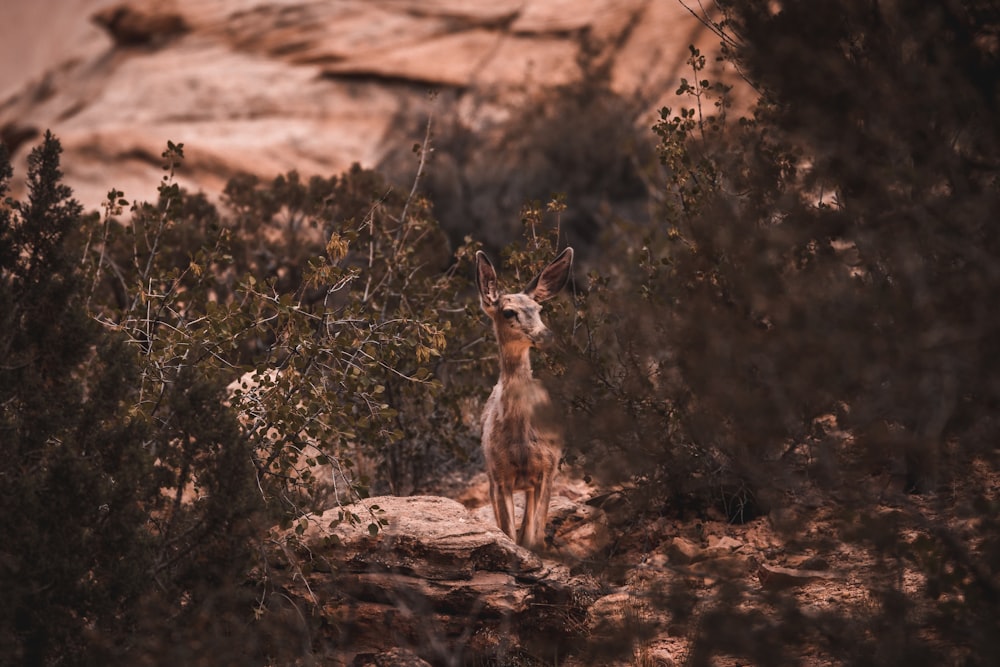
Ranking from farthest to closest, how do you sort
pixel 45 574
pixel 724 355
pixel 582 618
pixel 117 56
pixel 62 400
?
pixel 117 56 → pixel 582 618 → pixel 62 400 → pixel 45 574 → pixel 724 355

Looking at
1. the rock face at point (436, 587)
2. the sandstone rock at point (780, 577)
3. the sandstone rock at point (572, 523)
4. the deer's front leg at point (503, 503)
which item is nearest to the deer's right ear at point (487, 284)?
the deer's front leg at point (503, 503)

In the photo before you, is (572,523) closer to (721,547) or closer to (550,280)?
(721,547)

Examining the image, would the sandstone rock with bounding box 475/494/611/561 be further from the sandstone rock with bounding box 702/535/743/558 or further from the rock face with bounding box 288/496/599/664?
the rock face with bounding box 288/496/599/664

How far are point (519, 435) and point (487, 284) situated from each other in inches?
41.3

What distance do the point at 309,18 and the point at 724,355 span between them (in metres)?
21.3

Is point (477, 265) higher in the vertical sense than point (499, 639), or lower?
higher

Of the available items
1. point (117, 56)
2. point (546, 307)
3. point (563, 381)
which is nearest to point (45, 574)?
point (563, 381)

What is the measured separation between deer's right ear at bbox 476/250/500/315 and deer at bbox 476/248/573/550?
0.23 feet

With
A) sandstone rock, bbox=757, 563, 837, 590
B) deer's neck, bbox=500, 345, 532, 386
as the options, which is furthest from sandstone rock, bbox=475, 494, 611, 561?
sandstone rock, bbox=757, 563, 837, 590

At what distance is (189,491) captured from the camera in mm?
8758

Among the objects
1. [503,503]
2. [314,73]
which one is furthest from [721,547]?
[314,73]

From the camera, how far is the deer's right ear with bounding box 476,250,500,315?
25.6 ft

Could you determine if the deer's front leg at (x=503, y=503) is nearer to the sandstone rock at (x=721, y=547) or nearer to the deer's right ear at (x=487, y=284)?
the deer's right ear at (x=487, y=284)

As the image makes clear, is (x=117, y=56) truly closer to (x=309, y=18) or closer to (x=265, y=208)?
(x=309, y=18)
